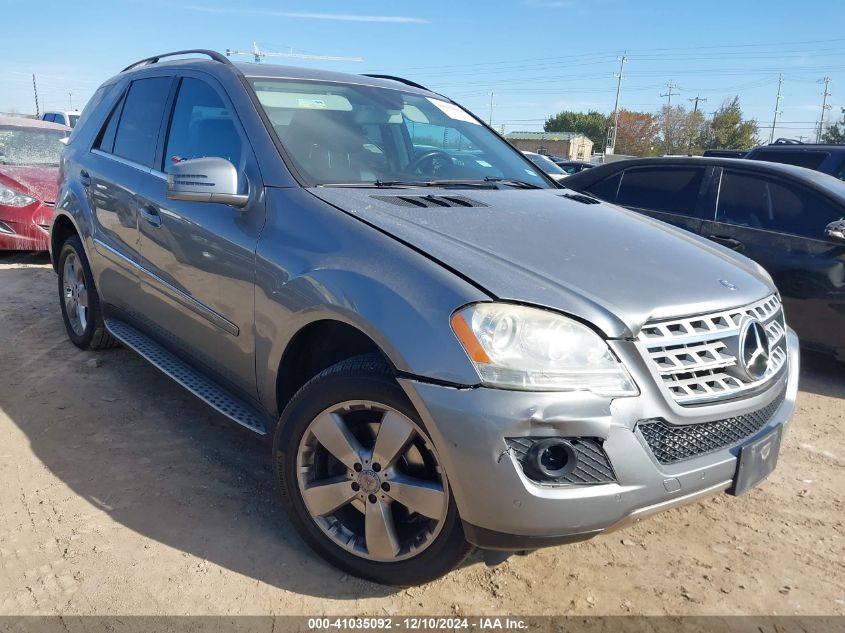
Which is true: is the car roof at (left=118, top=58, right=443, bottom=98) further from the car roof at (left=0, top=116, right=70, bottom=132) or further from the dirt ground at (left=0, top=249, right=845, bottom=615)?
the car roof at (left=0, top=116, right=70, bottom=132)

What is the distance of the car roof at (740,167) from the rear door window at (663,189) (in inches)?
2.8

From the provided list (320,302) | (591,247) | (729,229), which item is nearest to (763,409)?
(591,247)

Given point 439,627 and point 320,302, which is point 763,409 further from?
point 320,302

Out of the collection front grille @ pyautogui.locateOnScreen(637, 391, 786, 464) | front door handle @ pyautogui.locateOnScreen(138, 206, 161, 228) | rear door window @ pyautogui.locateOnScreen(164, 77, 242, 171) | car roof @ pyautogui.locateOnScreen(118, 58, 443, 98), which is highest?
car roof @ pyautogui.locateOnScreen(118, 58, 443, 98)

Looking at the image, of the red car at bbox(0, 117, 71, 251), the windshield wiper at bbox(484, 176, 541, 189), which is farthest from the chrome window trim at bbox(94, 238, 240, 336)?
the red car at bbox(0, 117, 71, 251)

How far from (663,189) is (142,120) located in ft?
13.2

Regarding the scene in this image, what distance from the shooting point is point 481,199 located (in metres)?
2.94

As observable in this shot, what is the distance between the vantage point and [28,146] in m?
8.54

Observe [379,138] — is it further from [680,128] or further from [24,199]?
[680,128]

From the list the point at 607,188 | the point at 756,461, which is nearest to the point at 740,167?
the point at 607,188

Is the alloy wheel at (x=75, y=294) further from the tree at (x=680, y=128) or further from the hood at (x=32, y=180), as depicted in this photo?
the tree at (x=680, y=128)

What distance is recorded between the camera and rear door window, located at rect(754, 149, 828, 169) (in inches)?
310

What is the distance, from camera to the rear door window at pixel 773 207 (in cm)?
483

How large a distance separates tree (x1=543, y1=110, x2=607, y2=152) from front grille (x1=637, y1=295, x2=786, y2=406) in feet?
283
